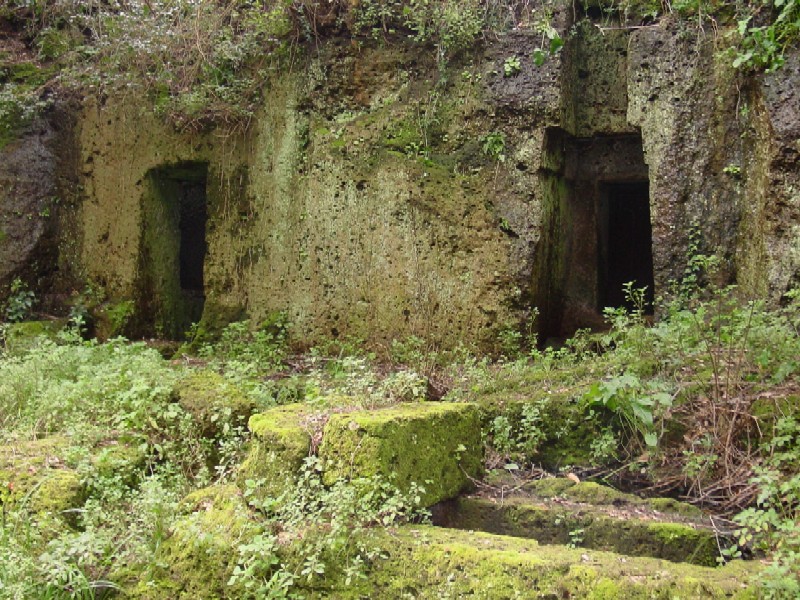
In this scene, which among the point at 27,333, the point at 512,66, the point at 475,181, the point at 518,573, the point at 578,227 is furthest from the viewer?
the point at 27,333

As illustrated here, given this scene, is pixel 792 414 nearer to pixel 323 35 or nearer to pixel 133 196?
pixel 323 35

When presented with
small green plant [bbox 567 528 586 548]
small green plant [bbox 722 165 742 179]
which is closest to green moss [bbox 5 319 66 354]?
small green plant [bbox 567 528 586 548]

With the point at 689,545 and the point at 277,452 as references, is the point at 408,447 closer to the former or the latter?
the point at 277,452

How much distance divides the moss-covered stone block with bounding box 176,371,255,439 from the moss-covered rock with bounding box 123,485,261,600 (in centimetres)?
108

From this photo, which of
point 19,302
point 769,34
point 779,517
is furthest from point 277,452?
→ point 19,302

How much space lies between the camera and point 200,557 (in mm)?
3436

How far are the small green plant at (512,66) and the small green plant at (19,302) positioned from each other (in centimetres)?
583

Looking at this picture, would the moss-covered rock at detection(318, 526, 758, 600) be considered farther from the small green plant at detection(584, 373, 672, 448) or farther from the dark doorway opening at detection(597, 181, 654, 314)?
A: the dark doorway opening at detection(597, 181, 654, 314)

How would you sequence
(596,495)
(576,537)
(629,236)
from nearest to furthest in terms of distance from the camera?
1. (576,537)
2. (596,495)
3. (629,236)

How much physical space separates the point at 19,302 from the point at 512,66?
5963mm

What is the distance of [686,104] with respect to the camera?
682 cm

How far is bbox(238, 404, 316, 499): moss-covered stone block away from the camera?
3.66 meters

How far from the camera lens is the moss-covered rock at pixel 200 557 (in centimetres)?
337

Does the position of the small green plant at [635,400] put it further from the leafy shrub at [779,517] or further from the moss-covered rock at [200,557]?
the moss-covered rock at [200,557]
